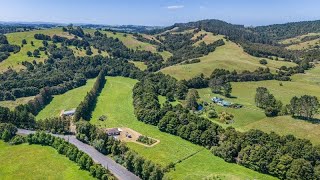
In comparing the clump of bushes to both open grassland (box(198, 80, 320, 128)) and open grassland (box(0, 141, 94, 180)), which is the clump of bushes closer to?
open grassland (box(198, 80, 320, 128))

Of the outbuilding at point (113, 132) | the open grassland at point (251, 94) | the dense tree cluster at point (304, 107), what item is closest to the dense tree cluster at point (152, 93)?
the outbuilding at point (113, 132)

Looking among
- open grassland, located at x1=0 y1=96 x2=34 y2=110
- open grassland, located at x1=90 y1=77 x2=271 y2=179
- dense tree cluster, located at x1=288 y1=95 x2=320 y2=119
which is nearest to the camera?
open grassland, located at x1=90 y1=77 x2=271 y2=179

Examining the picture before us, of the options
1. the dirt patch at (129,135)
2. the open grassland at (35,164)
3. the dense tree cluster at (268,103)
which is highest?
the dense tree cluster at (268,103)

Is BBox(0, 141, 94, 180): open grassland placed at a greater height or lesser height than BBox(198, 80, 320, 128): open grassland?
lesser

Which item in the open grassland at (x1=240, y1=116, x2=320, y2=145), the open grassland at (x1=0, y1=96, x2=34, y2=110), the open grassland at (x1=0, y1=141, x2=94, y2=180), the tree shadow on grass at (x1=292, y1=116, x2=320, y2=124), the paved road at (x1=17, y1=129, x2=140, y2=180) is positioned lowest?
the open grassland at (x1=0, y1=141, x2=94, y2=180)

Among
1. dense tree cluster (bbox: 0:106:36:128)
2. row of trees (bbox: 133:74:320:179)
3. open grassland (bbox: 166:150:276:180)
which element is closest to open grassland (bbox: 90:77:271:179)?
open grassland (bbox: 166:150:276:180)

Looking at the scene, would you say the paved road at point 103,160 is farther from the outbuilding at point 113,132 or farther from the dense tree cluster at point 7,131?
the outbuilding at point 113,132

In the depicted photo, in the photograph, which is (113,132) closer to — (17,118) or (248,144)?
(17,118)
